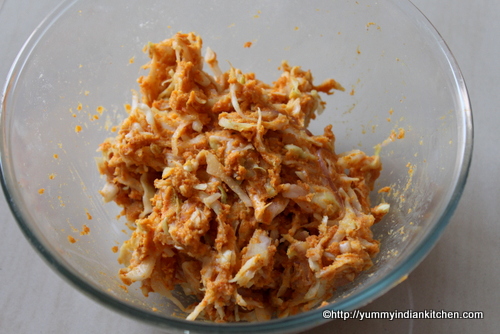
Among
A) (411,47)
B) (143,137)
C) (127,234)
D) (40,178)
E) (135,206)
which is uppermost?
(411,47)

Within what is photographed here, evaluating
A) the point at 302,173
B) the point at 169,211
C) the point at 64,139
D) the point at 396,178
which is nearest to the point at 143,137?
the point at 169,211

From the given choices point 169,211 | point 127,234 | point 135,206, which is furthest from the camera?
point 127,234

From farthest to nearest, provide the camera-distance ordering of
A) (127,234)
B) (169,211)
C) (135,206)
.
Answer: (127,234), (135,206), (169,211)

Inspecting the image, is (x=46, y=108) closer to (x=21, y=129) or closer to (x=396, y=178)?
(x=21, y=129)
